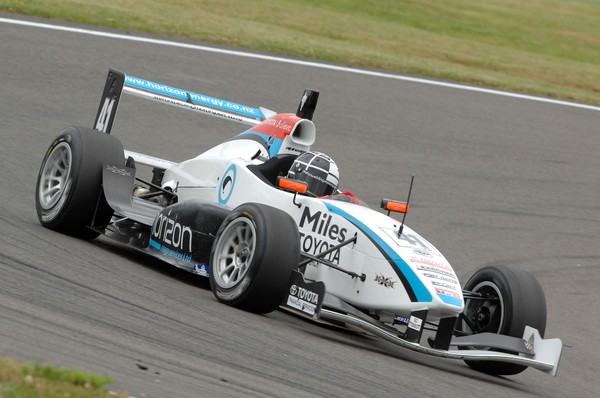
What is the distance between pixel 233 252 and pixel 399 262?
1139mm

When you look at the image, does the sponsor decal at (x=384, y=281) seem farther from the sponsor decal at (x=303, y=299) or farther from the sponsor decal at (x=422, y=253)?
the sponsor decal at (x=303, y=299)

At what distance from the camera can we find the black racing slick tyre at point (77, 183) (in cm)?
900

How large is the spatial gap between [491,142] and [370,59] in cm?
405

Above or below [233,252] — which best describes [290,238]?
above

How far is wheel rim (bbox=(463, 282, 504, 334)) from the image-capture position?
8227 mm

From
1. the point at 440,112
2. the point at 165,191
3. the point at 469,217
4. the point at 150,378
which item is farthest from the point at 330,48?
the point at 150,378

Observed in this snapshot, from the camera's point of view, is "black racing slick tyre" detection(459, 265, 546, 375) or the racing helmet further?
the racing helmet

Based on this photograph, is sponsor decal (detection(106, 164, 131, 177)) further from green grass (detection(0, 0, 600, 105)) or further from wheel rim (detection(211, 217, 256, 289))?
green grass (detection(0, 0, 600, 105))

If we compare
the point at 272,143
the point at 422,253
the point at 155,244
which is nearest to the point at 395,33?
the point at 272,143

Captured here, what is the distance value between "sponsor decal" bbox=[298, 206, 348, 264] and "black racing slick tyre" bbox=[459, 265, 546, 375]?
44.5 inches

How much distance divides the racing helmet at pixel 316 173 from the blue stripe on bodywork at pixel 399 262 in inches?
25.2

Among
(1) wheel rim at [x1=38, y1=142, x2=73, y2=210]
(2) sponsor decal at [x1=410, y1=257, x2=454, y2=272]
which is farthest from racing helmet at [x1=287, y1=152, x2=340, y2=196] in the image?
(1) wheel rim at [x1=38, y1=142, x2=73, y2=210]

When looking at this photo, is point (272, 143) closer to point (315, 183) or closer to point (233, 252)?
point (315, 183)

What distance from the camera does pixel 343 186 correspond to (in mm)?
12930
